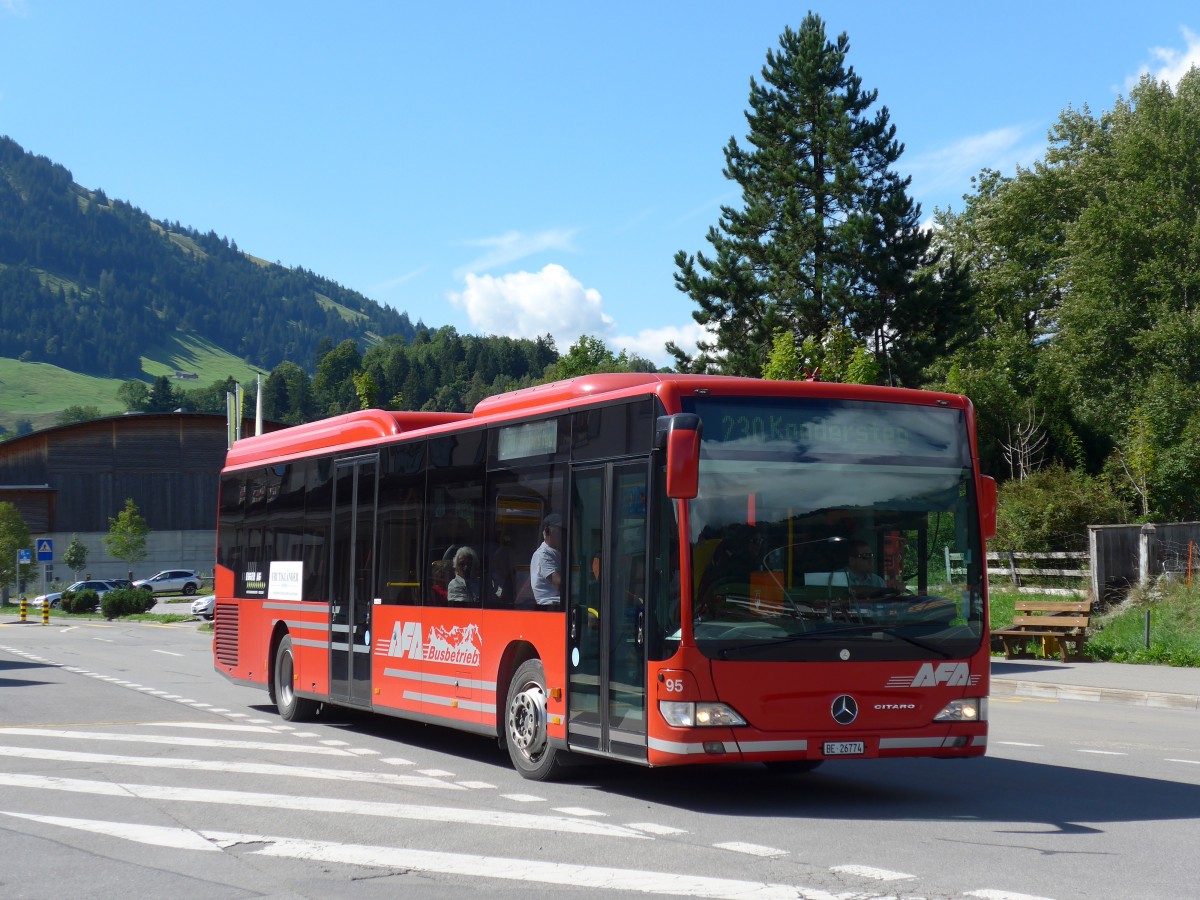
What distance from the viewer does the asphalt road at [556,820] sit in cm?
743

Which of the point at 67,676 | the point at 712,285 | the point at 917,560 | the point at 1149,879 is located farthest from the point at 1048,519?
the point at 1149,879

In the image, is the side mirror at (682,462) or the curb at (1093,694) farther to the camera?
the curb at (1093,694)

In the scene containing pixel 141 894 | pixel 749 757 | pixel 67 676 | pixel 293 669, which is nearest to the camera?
pixel 141 894

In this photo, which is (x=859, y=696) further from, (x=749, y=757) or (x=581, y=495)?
(x=581, y=495)

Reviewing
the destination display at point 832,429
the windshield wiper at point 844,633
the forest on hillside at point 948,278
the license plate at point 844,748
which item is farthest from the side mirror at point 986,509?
the forest on hillside at point 948,278

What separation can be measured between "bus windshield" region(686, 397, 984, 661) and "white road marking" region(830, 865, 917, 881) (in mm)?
2085

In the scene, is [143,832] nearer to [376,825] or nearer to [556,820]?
[376,825]

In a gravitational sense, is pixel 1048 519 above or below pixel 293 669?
above

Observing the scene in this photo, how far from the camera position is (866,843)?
27.9ft

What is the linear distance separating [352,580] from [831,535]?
6.63 meters

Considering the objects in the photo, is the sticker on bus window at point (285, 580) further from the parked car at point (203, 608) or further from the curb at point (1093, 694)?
the parked car at point (203, 608)

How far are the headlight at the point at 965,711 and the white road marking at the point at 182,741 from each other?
18.8 ft

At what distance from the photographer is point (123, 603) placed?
6003 centimetres

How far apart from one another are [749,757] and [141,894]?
13.2 ft
